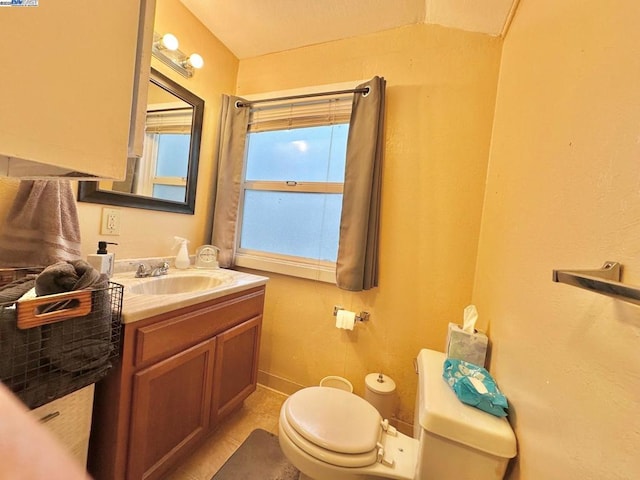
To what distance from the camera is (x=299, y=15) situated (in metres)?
1.50

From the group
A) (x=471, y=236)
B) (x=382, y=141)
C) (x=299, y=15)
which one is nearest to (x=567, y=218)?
(x=471, y=236)

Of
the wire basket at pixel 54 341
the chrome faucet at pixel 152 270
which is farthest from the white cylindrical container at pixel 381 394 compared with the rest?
the chrome faucet at pixel 152 270

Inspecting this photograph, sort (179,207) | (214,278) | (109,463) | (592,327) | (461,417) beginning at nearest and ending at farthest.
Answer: (592,327) → (461,417) → (109,463) → (214,278) → (179,207)

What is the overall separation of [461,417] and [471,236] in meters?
0.95

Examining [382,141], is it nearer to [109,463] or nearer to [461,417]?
[461,417]

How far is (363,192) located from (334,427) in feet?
3.66

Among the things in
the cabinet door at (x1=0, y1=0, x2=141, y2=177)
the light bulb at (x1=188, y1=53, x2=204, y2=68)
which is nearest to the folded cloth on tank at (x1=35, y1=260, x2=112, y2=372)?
the cabinet door at (x1=0, y1=0, x2=141, y2=177)

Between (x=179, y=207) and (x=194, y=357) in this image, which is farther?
(x=179, y=207)

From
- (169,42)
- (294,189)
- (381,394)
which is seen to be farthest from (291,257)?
(169,42)

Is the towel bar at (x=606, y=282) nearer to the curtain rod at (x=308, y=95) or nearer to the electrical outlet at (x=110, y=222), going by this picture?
the curtain rod at (x=308, y=95)

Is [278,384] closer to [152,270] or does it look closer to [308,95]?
[152,270]

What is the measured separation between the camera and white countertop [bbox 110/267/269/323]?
0.88m

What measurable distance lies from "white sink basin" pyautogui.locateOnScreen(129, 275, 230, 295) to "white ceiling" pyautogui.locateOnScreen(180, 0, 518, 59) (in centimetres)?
158

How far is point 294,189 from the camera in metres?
1.79
